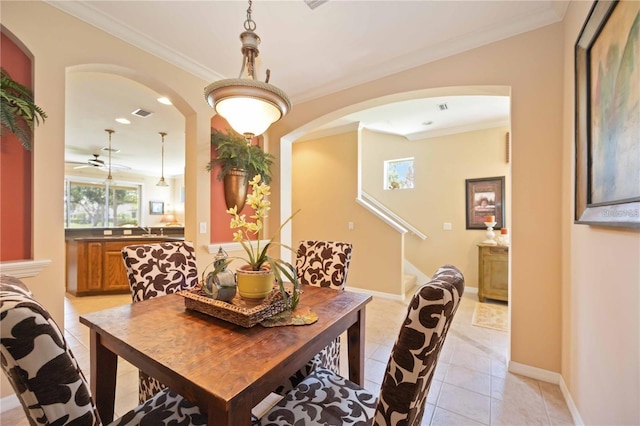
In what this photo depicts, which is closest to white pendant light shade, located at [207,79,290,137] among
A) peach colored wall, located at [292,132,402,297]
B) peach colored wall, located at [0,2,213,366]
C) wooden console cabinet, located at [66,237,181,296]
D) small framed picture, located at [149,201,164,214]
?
peach colored wall, located at [0,2,213,366]

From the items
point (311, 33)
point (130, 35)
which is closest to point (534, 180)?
point (311, 33)

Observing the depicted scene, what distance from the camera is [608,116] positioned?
1198 mm

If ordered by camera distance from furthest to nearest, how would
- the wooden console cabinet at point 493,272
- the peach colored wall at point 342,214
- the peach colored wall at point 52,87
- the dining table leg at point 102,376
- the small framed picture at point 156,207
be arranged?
the small framed picture at point 156,207, the peach colored wall at point 342,214, the wooden console cabinet at point 493,272, the peach colored wall at point 52,87, the dining table leg at point 102,376

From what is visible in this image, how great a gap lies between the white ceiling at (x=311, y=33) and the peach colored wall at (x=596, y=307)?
605 millimetres

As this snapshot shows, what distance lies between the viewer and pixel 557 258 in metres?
1.92

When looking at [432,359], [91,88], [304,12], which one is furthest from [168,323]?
[91,88]

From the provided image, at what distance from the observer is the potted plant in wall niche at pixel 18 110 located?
1540mm

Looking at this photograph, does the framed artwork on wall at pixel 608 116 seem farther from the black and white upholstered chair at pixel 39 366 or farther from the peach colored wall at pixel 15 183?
the peach colored wall at pixel 15 183

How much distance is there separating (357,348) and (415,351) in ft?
2.94

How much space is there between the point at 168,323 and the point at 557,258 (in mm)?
2492

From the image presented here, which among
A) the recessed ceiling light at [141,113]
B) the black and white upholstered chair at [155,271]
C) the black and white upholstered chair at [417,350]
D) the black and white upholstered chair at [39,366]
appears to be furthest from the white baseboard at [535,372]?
the recessed ceiling light at [141,113]

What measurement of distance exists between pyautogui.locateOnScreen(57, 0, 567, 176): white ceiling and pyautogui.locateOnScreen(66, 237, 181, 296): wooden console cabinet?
2159mm

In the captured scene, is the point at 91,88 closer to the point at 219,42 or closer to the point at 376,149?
the point at 219,42

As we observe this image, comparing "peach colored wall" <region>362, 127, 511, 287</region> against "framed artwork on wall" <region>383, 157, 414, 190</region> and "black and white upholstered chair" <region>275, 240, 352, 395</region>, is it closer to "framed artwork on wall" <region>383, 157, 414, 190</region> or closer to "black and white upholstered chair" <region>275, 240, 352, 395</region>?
"framed artwork on wall" <region>383, 157, 414, 190</region>
